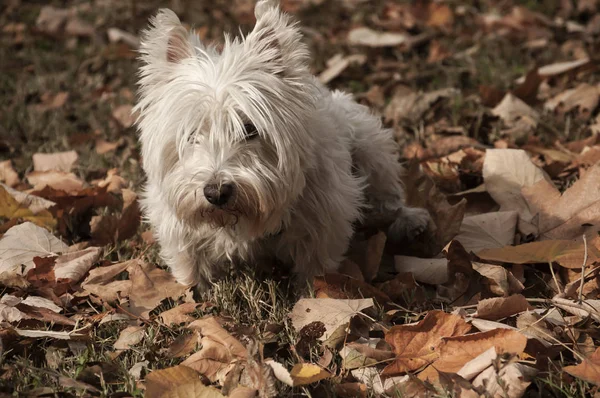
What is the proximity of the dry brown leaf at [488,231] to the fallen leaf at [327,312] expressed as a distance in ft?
2.79

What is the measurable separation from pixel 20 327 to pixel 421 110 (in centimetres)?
318

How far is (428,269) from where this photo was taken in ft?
11.0

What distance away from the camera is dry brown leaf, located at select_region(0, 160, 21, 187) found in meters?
4.41

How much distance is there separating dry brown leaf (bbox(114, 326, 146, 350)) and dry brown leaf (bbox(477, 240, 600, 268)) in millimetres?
1460

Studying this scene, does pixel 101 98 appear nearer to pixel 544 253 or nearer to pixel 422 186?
pixel 422 186

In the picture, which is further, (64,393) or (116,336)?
(116,336)

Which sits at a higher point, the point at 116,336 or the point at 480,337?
the point at 480,337

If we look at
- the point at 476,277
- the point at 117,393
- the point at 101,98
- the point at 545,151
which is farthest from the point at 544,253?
the point at 101,98

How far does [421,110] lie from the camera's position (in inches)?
202

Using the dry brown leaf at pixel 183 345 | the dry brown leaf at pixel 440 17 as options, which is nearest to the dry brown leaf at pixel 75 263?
the dry brown leaf at pixel 183 345

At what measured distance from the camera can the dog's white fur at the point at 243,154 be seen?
3.01 metres

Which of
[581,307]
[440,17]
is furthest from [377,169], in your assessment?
[440,17]

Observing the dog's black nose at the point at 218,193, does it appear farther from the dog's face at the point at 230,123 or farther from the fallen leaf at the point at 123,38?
the fallen leaf at the point at 123,38

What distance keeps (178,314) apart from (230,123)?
2.80 feet
